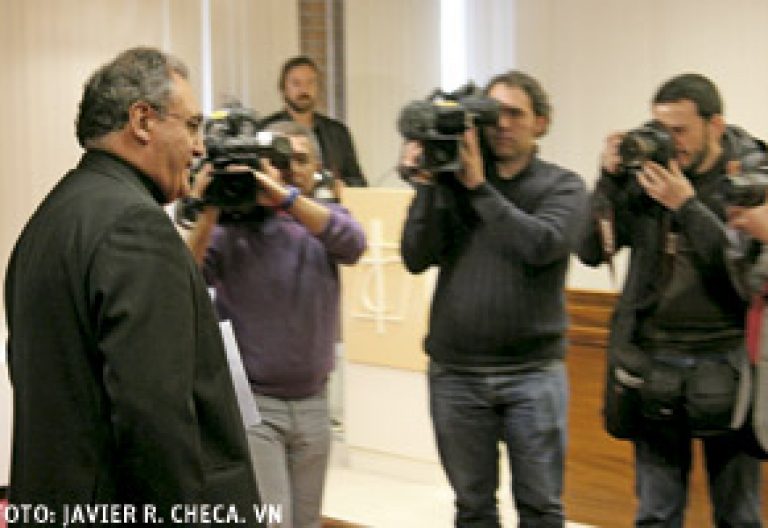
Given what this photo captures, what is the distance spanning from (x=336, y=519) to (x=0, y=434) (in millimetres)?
1178

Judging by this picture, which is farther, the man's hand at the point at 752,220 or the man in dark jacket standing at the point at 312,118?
the man in dark jacket standing at the point at 312,118

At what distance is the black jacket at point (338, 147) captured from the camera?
478 cm

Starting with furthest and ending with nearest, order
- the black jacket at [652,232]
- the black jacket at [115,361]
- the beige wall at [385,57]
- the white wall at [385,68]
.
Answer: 1. the white wall at [385,68]
2. the beige wall at [385,57]
3. the black jacket at [652,232]
4. the black jacket at [115,361]

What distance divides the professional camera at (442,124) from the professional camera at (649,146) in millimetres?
307

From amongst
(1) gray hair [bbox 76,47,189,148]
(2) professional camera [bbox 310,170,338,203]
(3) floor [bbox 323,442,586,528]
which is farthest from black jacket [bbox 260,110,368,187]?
(1) gray hair [bbox 76,47,189,148]

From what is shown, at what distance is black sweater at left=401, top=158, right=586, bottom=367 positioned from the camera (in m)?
2.56

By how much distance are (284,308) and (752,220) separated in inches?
39.1

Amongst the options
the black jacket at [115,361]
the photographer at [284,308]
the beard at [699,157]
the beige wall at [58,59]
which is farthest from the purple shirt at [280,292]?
the beige wall at [58,59]

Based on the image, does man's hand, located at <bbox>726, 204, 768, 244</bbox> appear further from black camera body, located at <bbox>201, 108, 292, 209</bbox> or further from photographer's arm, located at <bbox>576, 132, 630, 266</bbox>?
black camera body, located at <bbox>201, 108, 292, 209</bbox>

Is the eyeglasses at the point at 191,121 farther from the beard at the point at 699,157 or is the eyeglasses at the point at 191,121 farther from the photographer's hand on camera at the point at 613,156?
the beard at the point at 699,157

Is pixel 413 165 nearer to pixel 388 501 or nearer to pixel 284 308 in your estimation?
pixel 284 308

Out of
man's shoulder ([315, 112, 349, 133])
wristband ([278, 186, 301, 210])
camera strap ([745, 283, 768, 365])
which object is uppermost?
man's shoulder ([315, 112, 349, 133])

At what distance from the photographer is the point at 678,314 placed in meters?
2.55

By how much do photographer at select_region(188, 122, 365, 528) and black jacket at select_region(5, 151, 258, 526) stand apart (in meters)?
0.87
